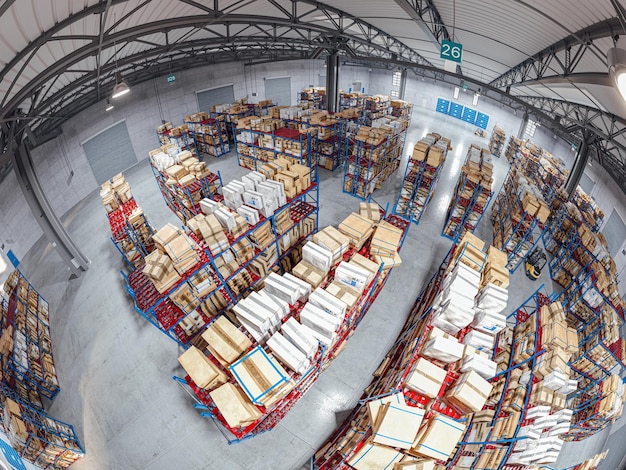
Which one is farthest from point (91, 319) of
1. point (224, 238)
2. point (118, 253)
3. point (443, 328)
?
point (443, 328)

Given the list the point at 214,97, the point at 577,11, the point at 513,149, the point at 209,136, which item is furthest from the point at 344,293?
the point at 513,149

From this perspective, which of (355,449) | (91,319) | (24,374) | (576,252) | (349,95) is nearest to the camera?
(355,449)

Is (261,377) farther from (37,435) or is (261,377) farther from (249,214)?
(37,435)

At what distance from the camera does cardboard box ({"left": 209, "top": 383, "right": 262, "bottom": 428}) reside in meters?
4.13

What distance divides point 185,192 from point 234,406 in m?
8.05

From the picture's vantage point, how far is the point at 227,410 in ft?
13.8

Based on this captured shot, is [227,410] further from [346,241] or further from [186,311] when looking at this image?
[346,241]

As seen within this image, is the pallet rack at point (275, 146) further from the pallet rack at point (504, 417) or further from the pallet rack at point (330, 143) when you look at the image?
the pallet rack at point (504, 417)

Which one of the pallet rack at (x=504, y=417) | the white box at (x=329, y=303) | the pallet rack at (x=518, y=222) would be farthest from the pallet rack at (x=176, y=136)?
the pallet rack at (x=504, y=417)

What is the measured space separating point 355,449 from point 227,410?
208cm

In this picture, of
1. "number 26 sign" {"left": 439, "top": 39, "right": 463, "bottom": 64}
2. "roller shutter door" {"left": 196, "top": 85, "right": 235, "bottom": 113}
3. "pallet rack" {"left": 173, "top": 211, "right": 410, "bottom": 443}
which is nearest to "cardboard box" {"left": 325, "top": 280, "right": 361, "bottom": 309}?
"pallet rack" {"left": 173, "top": 211, "right": 410, "bottom": 443}

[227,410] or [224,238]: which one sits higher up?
[224,238]

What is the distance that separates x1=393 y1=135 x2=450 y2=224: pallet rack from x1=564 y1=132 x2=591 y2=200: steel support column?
592cm

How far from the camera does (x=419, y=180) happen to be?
10.7 meters
